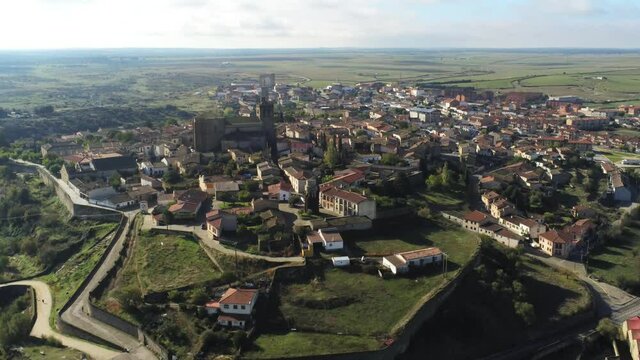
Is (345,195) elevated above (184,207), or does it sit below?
above

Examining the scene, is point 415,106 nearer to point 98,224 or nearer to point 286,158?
point 286,158

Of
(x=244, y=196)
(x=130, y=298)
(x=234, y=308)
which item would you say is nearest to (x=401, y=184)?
(x=244, y=196)

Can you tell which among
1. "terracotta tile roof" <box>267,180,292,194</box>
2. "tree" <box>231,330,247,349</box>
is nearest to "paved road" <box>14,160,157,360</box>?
"tree" <box>231,330,247,349</box>

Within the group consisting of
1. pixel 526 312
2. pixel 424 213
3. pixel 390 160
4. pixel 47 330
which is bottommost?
pixel 47 330

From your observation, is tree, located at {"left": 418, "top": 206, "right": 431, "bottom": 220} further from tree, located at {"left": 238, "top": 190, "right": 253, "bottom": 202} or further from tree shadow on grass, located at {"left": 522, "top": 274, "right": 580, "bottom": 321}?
tree, located at {"left": 238, "top": 190, "right": 253, "bottom": 202}

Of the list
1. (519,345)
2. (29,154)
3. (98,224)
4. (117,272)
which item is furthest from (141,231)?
(29,154)

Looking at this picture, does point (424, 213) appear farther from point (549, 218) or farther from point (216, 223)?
point (216, 223)
